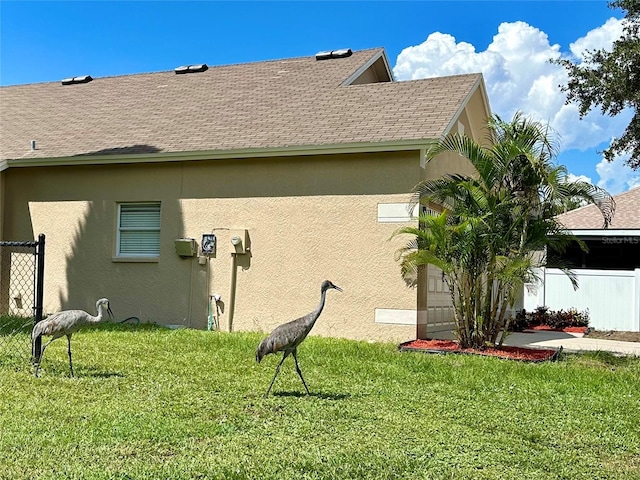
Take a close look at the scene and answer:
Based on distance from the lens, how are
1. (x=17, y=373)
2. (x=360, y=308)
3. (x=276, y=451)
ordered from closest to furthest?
(x=276, y=451)
(x=17, y=373)
(x=360, y=308)

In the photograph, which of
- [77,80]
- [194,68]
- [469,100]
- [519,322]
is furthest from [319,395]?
[77,80]

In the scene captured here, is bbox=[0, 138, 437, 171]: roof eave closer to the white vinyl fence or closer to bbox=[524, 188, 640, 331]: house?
bbox=[524, 188, 640, 331]: house

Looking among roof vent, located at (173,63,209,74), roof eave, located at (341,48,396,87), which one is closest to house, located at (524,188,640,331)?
roof eave, located at (341,48,396,87)

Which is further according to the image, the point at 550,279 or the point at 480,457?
the point at 550,279

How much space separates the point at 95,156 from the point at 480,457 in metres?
11.4

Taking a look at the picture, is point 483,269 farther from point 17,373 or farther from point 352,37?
point 352,37

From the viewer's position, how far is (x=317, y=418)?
6.06 metres

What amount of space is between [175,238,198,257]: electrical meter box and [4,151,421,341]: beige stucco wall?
19cm

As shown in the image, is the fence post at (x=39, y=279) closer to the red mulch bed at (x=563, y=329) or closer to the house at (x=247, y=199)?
the house at (x=247, y=199)

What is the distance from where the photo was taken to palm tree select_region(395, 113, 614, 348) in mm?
10305

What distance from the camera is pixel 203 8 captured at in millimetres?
14852

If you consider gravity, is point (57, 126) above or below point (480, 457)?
above

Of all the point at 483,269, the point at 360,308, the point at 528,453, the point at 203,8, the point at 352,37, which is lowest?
the point at 528,453

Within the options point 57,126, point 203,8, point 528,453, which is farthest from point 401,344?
point 57,126
